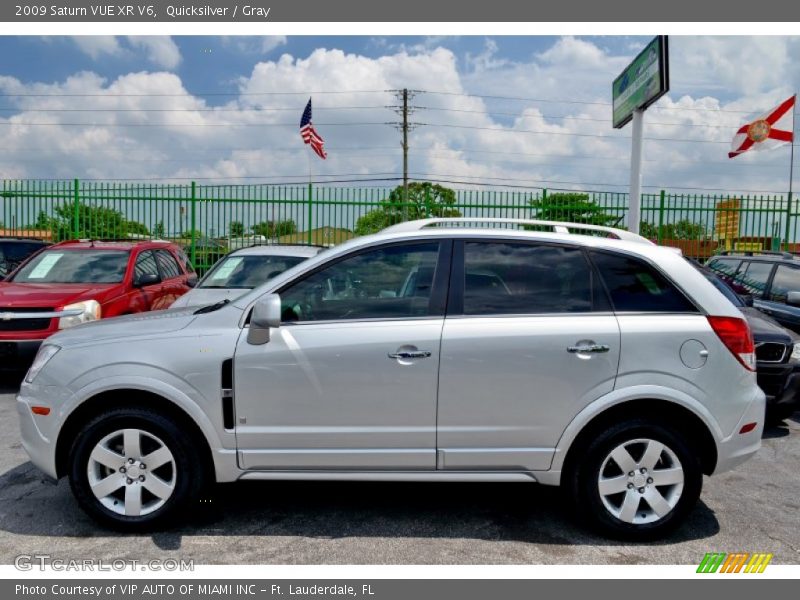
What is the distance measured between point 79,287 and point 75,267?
0.70 metres

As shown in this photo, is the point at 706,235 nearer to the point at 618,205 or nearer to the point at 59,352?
the point at 618,205

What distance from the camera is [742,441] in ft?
12.3

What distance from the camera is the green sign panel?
32.4 ft

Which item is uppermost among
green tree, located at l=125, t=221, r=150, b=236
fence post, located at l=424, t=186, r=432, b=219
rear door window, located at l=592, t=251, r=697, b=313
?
fence post, located at l=424, t=186, r=432, b=219

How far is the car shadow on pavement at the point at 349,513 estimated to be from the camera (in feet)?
12.5

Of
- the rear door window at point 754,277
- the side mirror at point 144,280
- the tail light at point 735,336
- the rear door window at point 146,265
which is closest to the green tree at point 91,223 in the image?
the rear door window at point 146,265

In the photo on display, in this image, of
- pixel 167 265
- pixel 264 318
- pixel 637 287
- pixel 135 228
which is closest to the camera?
pixel 264 318

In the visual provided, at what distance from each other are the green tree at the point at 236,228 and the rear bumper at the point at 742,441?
40.9 feet

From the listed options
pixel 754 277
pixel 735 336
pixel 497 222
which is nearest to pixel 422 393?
pixel 497 222

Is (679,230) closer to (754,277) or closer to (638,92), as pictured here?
(638,92)

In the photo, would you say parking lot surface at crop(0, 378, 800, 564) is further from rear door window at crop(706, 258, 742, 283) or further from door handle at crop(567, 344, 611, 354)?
rear door window at crop(706, 258, 742, 283)

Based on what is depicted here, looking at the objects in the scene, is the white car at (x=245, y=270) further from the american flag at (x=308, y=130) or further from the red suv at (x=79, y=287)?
the american flag at (x=308, y=130)

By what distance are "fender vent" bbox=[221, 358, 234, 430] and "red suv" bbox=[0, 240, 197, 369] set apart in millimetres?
4240

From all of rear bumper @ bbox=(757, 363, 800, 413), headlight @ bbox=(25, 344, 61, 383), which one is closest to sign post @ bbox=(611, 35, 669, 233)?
rear bumper @ bbox=(757, 363, 800, 413)
